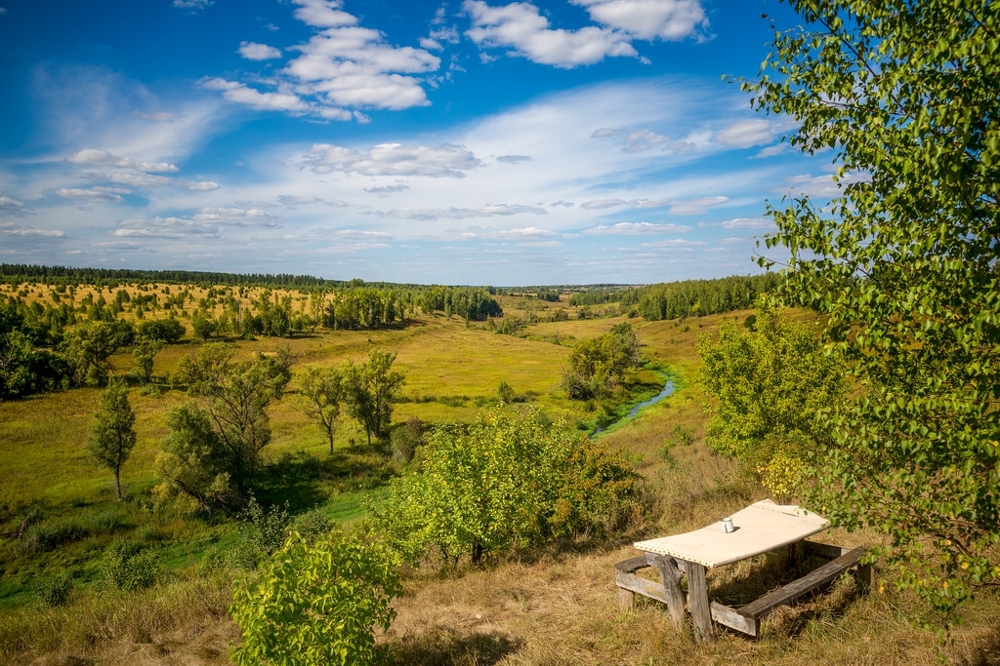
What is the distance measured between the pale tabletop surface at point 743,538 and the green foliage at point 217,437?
31485mm

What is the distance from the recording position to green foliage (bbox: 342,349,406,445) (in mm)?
45906

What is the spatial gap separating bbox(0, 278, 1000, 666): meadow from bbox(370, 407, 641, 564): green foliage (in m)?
0.73

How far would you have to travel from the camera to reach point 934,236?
4.71 metres

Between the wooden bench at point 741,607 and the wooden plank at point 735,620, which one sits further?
the wooden bench at point 741,607

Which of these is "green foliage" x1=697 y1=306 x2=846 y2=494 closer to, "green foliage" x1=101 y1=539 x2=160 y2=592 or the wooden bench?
the wooden bench

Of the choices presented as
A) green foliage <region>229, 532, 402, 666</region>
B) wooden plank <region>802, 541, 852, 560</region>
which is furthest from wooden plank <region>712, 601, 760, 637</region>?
green foliage <region>229, 532, 402, 666</region>

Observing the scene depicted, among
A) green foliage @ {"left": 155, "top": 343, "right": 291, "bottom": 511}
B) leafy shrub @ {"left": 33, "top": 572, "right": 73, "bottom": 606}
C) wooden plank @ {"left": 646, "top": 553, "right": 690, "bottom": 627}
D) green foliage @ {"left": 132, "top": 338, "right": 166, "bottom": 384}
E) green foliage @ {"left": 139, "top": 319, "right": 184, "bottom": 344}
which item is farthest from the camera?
green foliage @ {"left": 139, "top": 319, "right": 184, "bottom": 344}

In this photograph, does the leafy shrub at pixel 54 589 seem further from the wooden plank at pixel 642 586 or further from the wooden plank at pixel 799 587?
the wooden plank at pixel 799 587

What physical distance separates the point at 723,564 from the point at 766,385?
15.2 metres

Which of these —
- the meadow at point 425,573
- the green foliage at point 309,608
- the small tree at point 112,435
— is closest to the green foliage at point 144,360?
the meadow at point 425,573

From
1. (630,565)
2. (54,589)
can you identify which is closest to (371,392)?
(54,589)

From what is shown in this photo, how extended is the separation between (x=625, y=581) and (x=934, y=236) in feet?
22.7

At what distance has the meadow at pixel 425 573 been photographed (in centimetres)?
758

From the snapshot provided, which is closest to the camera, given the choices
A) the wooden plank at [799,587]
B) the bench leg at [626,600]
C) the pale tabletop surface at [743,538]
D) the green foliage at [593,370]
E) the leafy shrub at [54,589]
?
A: the wooden plank at [799,587]
